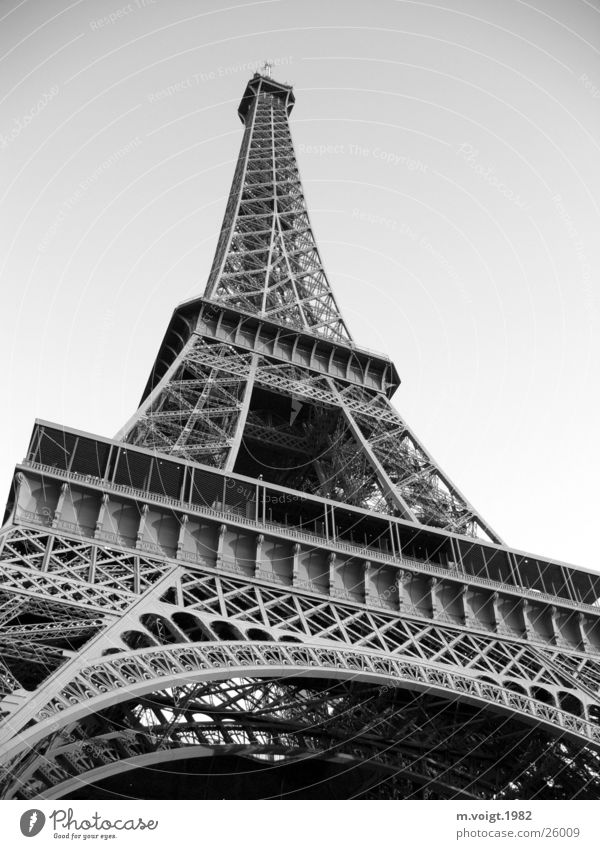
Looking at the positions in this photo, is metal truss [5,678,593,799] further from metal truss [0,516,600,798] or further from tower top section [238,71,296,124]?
tower top section [238,71,296,124]

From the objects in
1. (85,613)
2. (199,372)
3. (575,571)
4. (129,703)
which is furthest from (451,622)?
(199,372)

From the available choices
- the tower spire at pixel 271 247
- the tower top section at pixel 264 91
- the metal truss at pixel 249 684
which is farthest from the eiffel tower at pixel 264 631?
the tower top section at pixel 264 91

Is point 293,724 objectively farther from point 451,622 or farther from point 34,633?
point 34,633

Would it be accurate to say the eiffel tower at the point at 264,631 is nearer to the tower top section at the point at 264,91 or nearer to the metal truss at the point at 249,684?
the metal truss at the point at 249,684

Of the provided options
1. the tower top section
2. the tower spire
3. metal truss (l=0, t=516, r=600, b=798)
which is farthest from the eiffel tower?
the tower top section

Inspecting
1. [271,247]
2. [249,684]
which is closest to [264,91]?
[271,247]
